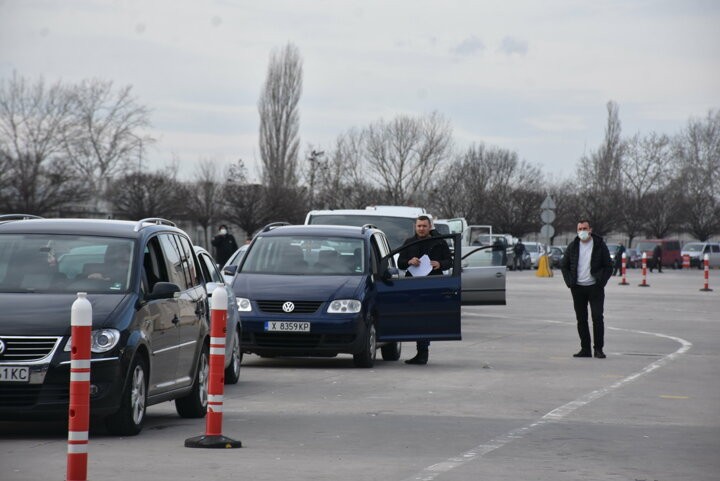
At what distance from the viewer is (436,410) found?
39.9ft

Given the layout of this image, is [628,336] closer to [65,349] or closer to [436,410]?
[436,410]

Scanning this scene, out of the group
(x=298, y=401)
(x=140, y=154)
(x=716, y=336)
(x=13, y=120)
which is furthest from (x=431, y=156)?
(x=298, y=401)

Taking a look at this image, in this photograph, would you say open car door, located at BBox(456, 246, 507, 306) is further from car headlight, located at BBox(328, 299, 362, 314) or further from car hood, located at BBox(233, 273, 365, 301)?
car headlight, located at BBox(328, 299, 362, 314)

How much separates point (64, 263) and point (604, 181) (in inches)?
4364

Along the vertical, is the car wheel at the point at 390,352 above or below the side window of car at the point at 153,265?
below

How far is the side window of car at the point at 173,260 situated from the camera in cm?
1128

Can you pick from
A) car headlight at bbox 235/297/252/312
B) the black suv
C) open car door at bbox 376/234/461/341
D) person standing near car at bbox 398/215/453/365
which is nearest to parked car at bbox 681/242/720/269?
person standing near car at bbox 398/215/453/365

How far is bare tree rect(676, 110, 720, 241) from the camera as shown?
11675 centimetres

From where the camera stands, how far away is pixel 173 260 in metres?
11.5

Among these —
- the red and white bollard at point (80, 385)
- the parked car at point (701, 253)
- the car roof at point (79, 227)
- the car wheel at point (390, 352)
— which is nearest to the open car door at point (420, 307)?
the car wheel at point (390, 352)

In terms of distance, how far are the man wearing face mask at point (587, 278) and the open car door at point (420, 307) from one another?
2.56 meters

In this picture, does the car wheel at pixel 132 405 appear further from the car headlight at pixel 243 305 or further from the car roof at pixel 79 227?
the car headlight at pixel 243 305

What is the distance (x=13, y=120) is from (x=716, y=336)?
46.2 m

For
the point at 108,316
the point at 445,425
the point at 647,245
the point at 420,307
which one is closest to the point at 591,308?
the point at 420,307
